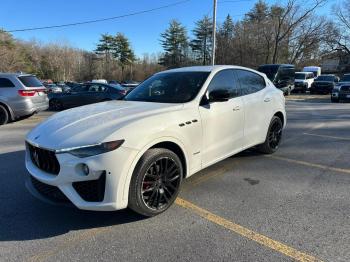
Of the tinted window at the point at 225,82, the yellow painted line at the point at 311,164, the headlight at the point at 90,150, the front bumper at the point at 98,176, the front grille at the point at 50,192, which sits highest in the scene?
the tinted window at the point at 225,82

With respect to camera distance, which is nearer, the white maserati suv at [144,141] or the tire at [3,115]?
the white maserati suv at [144,141]

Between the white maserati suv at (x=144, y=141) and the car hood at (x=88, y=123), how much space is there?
0.03 ft

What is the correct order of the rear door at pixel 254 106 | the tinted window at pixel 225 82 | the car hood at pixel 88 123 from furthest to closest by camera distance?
the rear door at pixel 254 106
the tinted window at pixel 225 82
the car hood at pixel 88 123

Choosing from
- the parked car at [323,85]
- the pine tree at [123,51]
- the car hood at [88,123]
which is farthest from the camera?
the pine tree at [123,51]

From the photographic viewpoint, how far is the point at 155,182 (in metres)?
3.85

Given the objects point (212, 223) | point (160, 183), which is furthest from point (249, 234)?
point (160, 183)

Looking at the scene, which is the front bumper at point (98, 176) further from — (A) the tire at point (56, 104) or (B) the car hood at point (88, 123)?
(A) the tire at point (56, 104)

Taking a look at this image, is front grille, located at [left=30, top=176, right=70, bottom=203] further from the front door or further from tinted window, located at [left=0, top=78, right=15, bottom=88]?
tinted window, located at [left=0, top=78, right=15, bottom=88]

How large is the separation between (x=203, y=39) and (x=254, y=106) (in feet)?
229

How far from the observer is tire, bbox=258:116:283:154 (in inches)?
250

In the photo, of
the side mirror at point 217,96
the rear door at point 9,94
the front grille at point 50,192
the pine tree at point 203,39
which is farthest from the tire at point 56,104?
the pine tree at point 203,39

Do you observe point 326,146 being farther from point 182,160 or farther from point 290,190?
point 182,160

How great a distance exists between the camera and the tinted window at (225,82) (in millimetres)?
4923

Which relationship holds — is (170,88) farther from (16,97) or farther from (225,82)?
(16,97)
